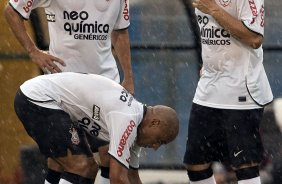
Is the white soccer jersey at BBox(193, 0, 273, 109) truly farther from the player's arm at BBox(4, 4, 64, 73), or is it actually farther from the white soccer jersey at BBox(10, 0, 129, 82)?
the player's arm at BBox(4, 4, 64, 73)

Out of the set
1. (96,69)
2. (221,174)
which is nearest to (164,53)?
(221,174)

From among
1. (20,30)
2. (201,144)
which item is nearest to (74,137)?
(20,30)

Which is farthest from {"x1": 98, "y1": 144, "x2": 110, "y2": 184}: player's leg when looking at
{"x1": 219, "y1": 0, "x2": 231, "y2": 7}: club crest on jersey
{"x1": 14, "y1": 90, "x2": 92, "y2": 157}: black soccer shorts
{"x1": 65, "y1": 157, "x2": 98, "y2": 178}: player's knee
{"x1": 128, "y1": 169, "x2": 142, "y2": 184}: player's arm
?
{"x1": 219, "y1": 0, "x2": 231, "y2": 7}: club crest on jersey

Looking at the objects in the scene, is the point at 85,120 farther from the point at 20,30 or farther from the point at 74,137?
the point at 20,30

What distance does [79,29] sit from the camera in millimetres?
8023

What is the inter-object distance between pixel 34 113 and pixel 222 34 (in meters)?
1.50

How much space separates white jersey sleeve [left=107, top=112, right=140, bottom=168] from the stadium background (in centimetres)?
322

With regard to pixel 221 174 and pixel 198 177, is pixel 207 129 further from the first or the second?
pixel 221 174

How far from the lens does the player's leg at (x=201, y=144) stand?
8.12 m

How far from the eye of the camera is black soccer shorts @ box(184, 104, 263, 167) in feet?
26.1

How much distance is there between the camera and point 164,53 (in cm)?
1038

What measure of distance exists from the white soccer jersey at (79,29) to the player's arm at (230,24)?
0.69 metres

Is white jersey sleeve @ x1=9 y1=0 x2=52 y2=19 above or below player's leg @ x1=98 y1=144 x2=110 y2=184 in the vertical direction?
above

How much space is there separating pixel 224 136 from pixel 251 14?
2.90ft
